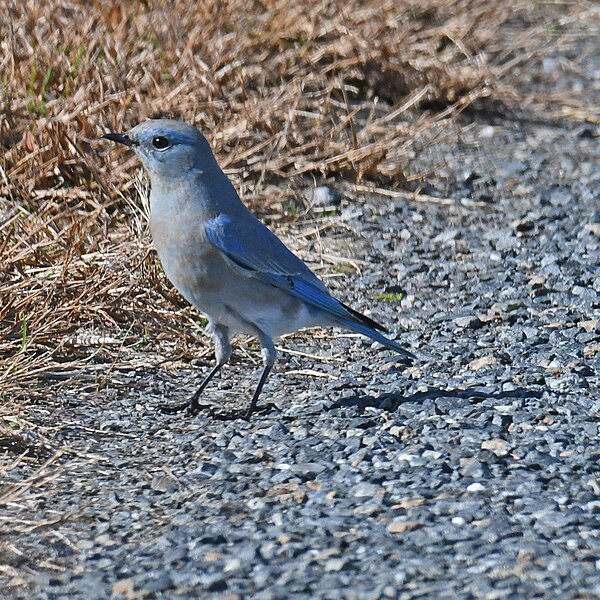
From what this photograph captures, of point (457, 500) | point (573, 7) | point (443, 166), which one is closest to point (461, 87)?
point (443, 166)

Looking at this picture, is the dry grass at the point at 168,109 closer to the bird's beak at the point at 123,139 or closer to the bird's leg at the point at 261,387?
the bird's leg at the point at 261,387

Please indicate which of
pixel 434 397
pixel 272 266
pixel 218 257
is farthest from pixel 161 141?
pixel 434 397

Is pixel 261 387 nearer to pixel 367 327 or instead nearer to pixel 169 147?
pixel 367 327

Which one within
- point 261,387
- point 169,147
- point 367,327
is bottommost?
point 261,387

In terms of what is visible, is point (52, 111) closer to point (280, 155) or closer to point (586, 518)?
point (280, 155)

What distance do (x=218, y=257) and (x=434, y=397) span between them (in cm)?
98

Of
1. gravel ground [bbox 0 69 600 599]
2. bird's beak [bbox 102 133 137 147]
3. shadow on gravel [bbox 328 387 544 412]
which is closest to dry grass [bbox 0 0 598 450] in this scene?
gravel ground [bbox 0 69 600 599]

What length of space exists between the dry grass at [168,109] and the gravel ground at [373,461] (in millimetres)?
369

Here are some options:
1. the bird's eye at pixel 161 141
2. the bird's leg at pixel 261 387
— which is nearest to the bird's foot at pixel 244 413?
the bird's leg at pixel 261 387

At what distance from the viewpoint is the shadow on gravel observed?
4.95 metres

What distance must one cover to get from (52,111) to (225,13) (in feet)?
5.44

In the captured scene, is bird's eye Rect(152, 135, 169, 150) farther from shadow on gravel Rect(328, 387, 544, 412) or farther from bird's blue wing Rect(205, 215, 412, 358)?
shadow on gravel Rect(328, 387, 544, 412)

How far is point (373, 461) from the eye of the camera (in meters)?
4.47

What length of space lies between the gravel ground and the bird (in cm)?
30
